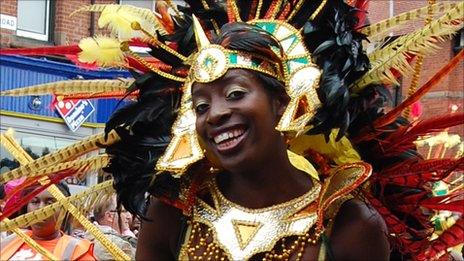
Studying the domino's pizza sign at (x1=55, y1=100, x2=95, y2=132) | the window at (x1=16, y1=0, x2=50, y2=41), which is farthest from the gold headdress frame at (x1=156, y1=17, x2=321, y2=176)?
the window at (x1=16, y1=0, x2=50, y2=41)

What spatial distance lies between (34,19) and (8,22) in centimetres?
61

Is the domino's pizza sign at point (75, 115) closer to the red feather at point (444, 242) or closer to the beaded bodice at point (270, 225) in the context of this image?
the red feather at point (444, 242)

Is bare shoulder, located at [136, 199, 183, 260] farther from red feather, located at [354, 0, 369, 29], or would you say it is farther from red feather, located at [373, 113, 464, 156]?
red feather, located at [354, 0, 369, 29]

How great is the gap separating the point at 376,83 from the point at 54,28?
1093 cm

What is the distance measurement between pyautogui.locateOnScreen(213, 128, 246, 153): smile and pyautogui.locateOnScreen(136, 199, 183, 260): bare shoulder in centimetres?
39

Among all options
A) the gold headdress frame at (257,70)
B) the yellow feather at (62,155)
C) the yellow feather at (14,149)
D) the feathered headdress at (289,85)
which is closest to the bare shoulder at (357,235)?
the feathered headdress at (289,85)

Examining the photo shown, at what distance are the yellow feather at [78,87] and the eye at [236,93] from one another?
0.59 metres

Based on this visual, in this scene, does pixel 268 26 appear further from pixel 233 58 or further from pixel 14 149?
pixel 14 149

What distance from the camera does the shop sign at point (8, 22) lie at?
43.7ft

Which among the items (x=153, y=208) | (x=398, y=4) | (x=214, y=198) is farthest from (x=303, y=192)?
(x=398, y=4)

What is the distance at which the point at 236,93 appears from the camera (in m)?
3.21

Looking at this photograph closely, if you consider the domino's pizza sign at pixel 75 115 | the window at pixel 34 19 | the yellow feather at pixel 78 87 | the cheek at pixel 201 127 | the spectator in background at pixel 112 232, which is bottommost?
the domino's pizza sign at pixel 75 115

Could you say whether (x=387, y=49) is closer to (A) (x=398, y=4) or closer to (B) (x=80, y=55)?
(B) (x=80, y=55)

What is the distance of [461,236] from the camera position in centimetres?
340
